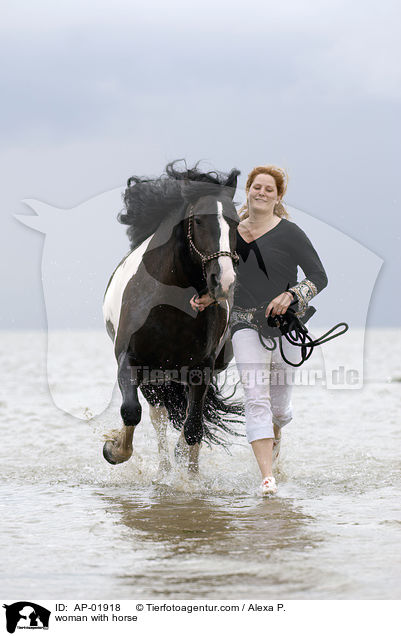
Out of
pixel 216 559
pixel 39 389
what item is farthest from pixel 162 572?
pixel 39 389

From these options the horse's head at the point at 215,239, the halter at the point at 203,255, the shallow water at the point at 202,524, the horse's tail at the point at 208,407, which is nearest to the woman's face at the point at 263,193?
the horse's head at the point at 215,239

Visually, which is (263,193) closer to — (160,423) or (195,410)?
(195,410)

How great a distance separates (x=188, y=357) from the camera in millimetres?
5570

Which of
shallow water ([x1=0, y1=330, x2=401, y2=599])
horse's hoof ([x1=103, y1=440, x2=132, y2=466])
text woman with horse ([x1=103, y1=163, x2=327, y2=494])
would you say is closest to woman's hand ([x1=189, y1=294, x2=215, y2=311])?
text woman with horse ([x1=103, y1=163, x2=327, y2=494])

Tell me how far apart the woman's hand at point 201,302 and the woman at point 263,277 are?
559mm

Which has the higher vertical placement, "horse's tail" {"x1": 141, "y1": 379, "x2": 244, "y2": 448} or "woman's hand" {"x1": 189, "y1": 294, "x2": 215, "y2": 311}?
"woman's hand" {"x1": 189, "y1": 294, "x2": 215, "y2": 311}

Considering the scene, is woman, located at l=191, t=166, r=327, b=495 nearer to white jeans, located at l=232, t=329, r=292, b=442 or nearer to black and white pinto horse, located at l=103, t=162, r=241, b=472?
white jeans, located at l=232, t=329, r=292, b=442

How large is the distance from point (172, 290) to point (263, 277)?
0.68 meters

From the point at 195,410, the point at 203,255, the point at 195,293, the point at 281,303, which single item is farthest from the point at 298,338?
the point at 203,255

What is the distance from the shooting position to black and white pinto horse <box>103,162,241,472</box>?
196 inches

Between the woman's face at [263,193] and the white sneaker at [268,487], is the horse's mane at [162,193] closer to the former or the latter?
the woman's face at [263,193]
